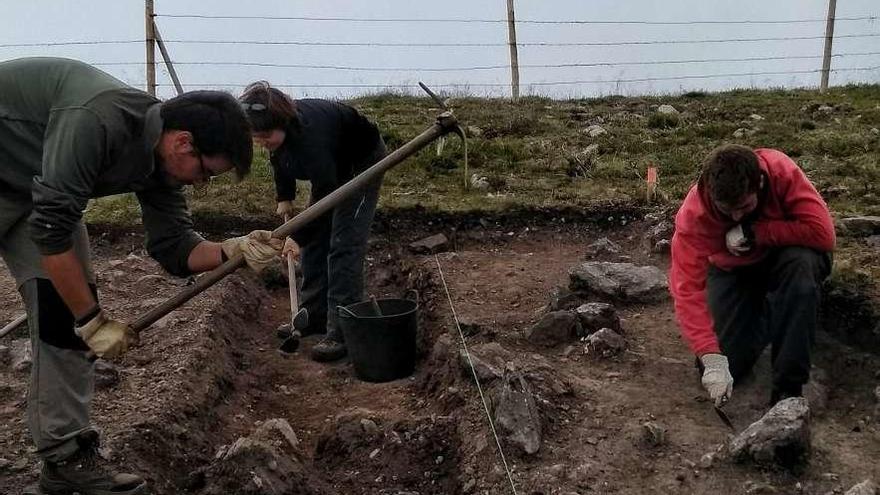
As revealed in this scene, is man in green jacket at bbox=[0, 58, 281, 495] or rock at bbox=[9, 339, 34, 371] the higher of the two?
man in green jacket at bbox=[0, 58, 281, 495]

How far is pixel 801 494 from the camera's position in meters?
3.13

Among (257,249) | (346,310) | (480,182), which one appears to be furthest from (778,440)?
(480,182)

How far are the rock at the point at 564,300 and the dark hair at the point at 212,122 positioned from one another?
264cm

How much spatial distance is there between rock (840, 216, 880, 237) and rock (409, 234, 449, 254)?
289cm

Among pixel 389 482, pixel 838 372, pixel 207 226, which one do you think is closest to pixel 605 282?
pixel 838 372

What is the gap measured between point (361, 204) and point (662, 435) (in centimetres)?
231

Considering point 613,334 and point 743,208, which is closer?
point 743,208

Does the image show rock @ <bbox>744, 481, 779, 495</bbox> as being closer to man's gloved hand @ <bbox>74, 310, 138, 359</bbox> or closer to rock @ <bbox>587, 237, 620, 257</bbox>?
man's gloved hand @ <bbox>74, 310, 138, 359</bbox>

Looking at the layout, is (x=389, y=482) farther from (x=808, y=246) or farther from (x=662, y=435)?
(x=808, y=246)

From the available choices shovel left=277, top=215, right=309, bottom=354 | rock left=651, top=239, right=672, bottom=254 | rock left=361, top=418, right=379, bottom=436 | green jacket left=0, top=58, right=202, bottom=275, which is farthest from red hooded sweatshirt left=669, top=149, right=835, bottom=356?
shovel left=277, top=215, right=309, bottom=354

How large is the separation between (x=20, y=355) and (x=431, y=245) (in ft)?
10.1

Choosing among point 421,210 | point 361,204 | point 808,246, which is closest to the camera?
point 808,246

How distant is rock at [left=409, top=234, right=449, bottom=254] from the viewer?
21.5 feet

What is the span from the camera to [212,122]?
276cm
